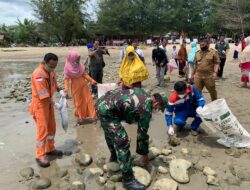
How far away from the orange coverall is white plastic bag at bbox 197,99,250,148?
2.34m

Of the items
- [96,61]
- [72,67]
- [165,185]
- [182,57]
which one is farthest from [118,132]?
[182,57]

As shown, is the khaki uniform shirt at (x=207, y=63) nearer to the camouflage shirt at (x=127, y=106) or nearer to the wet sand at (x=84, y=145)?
the wet sand at (x=84, y=145)

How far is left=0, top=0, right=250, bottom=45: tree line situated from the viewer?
156ft

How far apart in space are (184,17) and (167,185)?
53069mm

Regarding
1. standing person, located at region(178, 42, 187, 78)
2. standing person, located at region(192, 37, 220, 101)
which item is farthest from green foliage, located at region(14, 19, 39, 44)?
standing person, located at region(192, 37, 220, 101)

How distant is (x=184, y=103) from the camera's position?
225 inches

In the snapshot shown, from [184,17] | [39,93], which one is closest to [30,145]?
[39,93]

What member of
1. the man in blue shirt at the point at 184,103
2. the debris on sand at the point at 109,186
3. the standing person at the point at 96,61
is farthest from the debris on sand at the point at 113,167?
the standing person at the point at 96,61

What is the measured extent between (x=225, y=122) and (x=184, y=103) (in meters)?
0.88

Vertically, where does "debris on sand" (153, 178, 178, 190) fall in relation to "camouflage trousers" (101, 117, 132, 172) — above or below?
below

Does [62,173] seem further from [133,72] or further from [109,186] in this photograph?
[133,72]

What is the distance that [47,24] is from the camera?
48031 mm

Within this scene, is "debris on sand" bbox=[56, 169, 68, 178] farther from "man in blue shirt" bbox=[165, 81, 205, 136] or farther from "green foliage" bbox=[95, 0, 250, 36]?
"green foliage" bbox=[95, 0, 250, 36]

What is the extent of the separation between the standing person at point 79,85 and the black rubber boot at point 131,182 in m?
3.10
